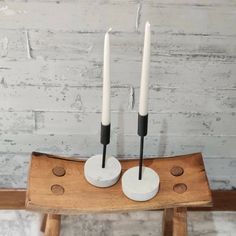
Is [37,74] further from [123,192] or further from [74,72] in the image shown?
[123,192]

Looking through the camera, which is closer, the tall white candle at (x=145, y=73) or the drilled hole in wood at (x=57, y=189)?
the tall white candle at (x=145, y=73)

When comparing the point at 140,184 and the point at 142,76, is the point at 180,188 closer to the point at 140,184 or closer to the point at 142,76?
the point at 140,184

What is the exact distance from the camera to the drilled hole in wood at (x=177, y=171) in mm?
1041

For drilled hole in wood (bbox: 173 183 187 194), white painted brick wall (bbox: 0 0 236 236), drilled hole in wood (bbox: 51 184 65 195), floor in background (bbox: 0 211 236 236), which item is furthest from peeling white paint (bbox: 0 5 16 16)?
floor in background (bbox: 0 211 236 236)

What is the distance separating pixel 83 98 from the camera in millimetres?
1083

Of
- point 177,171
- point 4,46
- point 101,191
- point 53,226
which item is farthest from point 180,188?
point 4,46

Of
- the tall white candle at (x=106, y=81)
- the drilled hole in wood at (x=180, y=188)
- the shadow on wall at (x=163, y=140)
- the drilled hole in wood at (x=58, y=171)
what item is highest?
the shadow on wall at (x=163, y=140)

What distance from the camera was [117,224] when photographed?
129 centimetres

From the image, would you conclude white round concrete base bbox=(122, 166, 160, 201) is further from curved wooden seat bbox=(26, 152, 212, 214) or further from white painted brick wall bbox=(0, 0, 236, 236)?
white painted brick wall bbox=(0, 0, 236, 236)

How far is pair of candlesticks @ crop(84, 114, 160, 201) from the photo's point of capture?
38.5 inches

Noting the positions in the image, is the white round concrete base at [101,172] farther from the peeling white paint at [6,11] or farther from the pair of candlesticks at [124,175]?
Result: the peeling white paint at [6,11]

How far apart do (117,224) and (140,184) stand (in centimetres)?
32

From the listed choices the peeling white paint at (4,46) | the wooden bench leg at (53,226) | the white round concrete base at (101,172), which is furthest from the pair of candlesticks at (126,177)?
the peeling white paint at (4,46)

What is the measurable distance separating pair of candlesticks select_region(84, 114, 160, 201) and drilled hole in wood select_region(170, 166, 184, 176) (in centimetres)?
4
